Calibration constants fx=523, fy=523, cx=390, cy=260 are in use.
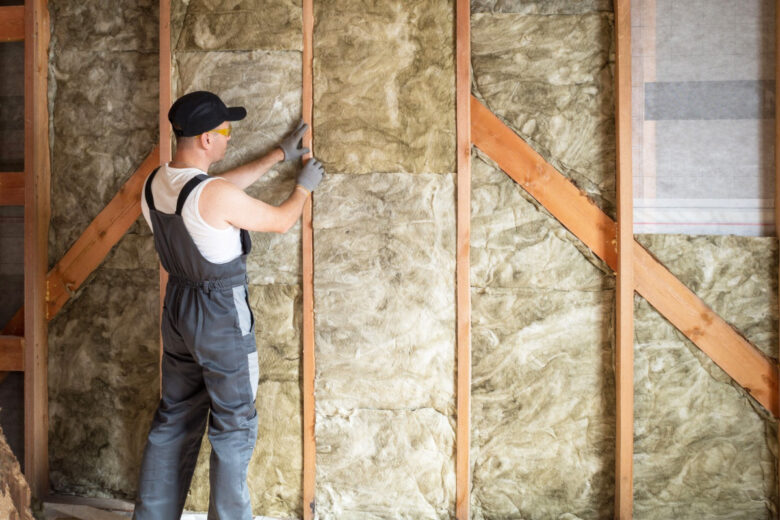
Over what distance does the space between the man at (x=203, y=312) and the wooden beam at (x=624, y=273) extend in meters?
1.35

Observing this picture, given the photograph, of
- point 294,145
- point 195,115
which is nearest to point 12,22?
point 195,115

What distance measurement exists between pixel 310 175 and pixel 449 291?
0.78m

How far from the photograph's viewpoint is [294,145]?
2.26 meters

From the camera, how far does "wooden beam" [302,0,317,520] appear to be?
2.29 metres

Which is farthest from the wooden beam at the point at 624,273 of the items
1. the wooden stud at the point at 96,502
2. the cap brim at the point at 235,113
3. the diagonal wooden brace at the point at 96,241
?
the wooden stud at the point at 96,502

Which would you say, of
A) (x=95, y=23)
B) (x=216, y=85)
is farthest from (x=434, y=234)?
(x=95, y=23)

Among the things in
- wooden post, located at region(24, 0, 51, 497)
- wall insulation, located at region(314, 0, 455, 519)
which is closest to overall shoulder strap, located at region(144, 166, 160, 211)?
wall insulation, located at region(314, 0, 455, 519)

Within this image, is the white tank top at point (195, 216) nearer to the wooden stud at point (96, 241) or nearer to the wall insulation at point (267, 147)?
the wall insulation at point (267, 147)

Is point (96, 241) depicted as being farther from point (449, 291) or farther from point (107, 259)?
point (449, 291)

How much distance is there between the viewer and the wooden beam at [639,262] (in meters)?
2.20

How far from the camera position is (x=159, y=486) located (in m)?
2.09

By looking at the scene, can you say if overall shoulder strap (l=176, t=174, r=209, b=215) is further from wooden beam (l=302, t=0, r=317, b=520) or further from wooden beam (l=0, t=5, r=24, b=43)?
wooden beam (l=0, t=5, r=24, b=43)

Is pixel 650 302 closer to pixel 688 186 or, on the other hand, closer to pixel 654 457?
pixel 688 186

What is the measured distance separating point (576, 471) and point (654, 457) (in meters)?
0.34
